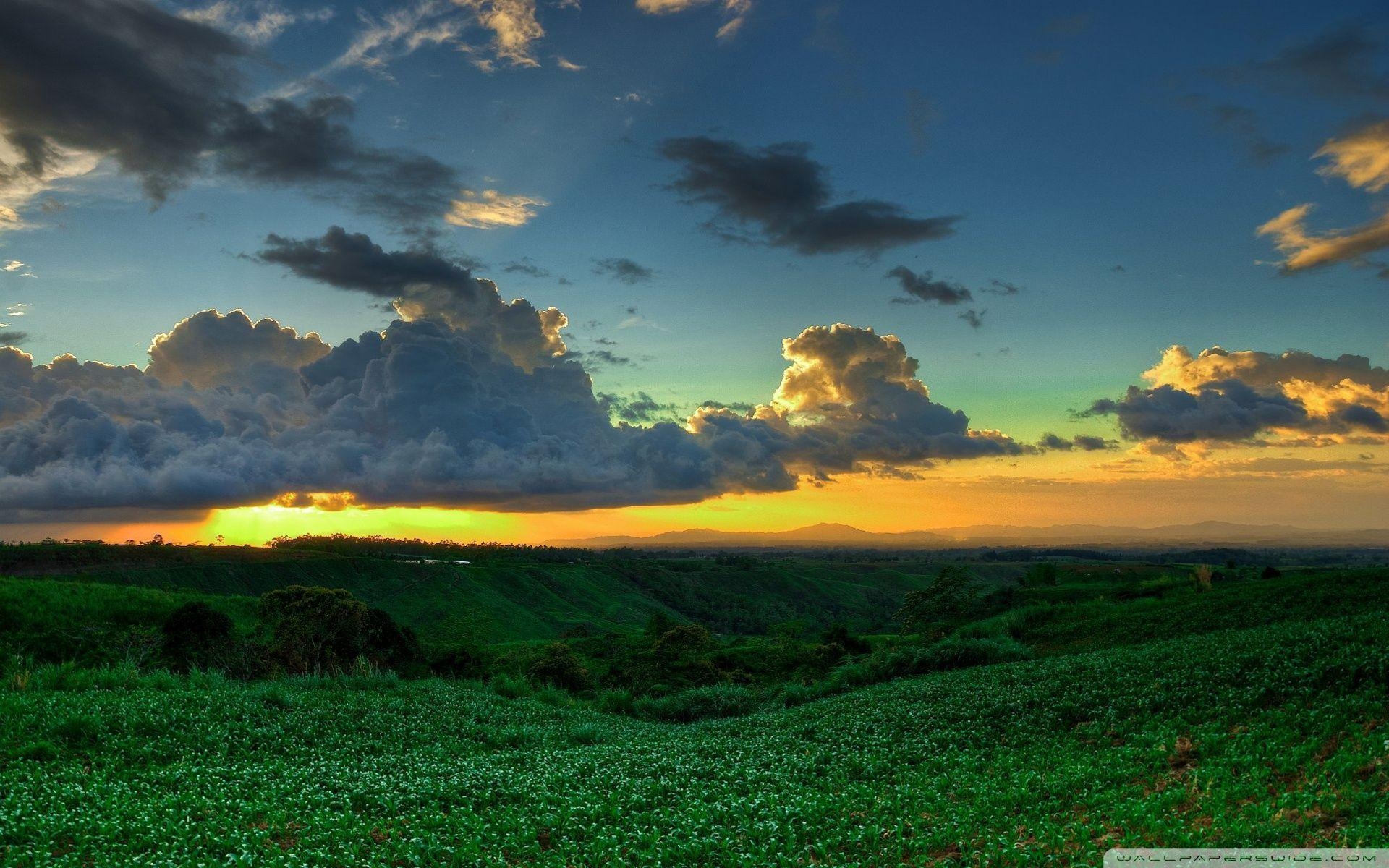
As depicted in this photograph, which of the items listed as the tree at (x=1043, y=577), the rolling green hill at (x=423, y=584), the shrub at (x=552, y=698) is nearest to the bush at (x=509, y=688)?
the shrub at (x=552, y=698)

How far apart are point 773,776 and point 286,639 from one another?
3926cm

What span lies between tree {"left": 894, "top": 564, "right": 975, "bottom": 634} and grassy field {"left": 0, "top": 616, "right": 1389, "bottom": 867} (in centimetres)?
3226

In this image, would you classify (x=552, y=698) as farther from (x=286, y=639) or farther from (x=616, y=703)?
(x=286, y=639)

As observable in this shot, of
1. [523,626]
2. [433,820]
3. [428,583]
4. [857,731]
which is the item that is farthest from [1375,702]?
[428,583]

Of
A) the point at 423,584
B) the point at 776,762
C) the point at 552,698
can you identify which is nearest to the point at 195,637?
the point at 552,698

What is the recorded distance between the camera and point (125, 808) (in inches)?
632

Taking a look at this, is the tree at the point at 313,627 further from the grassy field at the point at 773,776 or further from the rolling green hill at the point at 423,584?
the rolling green hill at the point at 423,584

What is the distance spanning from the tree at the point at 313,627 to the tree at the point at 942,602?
39.7 m

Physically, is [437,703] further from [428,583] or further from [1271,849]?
[428,583]

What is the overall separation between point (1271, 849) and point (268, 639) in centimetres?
5724

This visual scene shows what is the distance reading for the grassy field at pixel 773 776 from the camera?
1464 cm

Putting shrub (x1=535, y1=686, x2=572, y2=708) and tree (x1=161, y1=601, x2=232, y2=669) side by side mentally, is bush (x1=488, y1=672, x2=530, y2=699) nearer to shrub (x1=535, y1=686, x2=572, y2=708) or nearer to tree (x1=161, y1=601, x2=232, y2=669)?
shrub (x1=535, y1=686, x2=572, y2=708)

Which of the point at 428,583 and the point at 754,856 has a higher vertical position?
the point at 754,856

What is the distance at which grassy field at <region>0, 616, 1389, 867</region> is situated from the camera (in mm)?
14641
